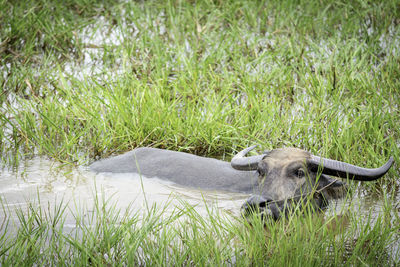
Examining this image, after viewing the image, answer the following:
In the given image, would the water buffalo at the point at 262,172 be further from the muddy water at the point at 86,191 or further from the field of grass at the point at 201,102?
the field of grass at the point at 201,102

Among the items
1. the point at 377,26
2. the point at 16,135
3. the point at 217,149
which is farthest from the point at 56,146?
the point at 377,26

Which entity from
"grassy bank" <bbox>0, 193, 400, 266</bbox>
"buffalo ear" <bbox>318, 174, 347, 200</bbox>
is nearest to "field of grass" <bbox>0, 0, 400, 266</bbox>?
"grassy bank" <bbox>0, 193, 400, 266</bbox>

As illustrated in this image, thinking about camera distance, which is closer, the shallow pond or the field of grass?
the field of grass

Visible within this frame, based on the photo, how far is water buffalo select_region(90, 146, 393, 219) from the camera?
12.8 feet

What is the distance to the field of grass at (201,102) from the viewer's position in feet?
9.94

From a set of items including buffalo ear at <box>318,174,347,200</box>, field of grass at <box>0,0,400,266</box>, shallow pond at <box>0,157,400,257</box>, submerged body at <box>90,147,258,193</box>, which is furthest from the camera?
submerged body at <box>90,147,258,193</box>

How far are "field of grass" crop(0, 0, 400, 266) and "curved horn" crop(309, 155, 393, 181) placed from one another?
1.08ft

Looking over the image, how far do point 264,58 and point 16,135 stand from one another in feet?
9.60

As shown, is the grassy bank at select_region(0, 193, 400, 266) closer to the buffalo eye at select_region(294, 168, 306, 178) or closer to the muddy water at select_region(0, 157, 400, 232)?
the muddy water at select_region(0, 157, 400, 232)

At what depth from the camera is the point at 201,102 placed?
5523mm

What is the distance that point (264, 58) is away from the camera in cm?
680

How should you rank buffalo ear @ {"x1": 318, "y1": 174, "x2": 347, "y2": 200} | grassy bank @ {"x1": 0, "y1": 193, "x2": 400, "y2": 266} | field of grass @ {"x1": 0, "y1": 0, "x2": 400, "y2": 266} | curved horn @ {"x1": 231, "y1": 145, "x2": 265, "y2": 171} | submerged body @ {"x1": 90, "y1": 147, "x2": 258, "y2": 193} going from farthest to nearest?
submerged body @ {"x1": 90, "y1": 147, "x2": 258, "y2": 193} < curved horn @ {"x1": 231, "y1": 145, "x2": 265, "y2": 171} < buffalo ear @ {"x1": 318, "y1": 174, "x2": 347, "y2": 200} < field of grass @ {"x1": 0, "y1": 0, "x2": 400, "y2": 266} < grassy bank @ {"x1": 0, "y1": 193, "x2": 400, "y2": 266}

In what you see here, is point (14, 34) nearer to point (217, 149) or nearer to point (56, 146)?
point (56, 146)

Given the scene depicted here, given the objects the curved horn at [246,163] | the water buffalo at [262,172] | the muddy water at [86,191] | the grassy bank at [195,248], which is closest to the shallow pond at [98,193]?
the muddy water at [86,191]
